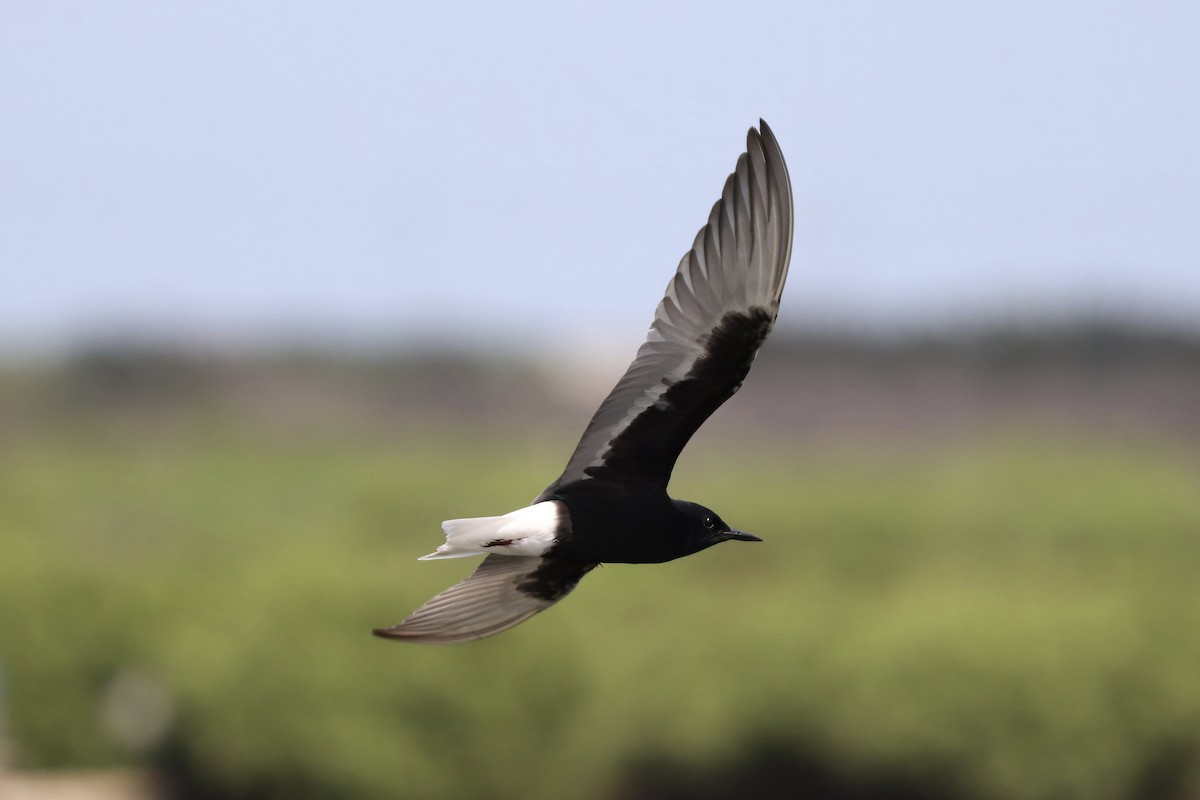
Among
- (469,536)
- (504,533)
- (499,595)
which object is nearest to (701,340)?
(504,533)

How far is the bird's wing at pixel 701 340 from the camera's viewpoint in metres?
8.84

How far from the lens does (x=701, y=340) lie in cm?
888

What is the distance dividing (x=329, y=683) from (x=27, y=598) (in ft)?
35.6

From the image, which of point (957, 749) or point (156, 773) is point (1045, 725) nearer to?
point (957, 749)

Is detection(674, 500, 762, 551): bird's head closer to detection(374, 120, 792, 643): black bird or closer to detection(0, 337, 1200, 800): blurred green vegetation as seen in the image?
detection(374, 120, 792, 643): black bird

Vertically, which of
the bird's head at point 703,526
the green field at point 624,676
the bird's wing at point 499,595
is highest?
the bird's head at point 703,526

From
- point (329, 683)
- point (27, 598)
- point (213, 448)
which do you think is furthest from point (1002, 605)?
point (213, 448)

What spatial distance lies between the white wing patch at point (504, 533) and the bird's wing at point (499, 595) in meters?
0.97

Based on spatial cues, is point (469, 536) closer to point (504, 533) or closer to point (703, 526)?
point (504, 533)

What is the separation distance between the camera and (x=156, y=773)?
131ft

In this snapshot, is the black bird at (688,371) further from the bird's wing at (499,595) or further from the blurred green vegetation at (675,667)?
the blurred green vegetation at (675,667)

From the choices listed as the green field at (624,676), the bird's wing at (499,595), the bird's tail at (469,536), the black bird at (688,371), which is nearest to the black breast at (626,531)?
the black bird at (688,371)

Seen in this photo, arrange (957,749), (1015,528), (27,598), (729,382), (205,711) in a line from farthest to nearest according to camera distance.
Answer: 1. (1015,528)
2. (27,598)
3. (205,711)
4. (957,749)
5. (729,382)

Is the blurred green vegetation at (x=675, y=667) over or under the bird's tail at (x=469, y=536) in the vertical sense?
under
